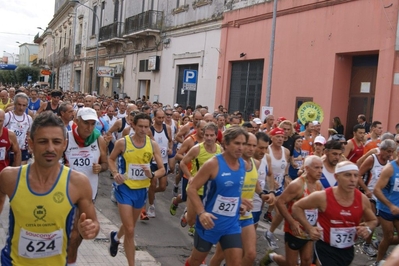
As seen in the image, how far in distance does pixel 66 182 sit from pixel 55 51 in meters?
66.2

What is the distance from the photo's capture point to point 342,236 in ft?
16.2

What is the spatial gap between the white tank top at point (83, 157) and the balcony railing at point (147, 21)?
24.0 m

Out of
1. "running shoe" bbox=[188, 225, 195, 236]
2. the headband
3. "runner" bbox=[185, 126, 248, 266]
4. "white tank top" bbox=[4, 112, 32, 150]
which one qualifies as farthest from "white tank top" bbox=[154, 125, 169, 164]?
the headband

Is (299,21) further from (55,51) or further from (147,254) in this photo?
(55,51)

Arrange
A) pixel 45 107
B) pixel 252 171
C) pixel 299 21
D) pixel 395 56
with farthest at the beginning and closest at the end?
pixel 299 21
pixel 395 56
pixel 45 107
pixel 252 171

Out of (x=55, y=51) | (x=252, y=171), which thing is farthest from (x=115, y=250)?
(x=55, y=51)

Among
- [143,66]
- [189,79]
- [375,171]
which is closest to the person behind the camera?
[375,171]

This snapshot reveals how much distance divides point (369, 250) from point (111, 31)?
3174cm

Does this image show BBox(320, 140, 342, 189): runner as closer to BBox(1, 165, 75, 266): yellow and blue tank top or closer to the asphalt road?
the asphalt road

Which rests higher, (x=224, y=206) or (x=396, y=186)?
(x=396, y=186)

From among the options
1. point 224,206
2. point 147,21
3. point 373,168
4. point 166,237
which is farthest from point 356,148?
point 147,21

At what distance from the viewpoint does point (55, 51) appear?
218 ft

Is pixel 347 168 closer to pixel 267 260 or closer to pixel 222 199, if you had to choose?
pixel 222 199

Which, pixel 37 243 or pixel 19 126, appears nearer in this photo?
pixel 37 243
